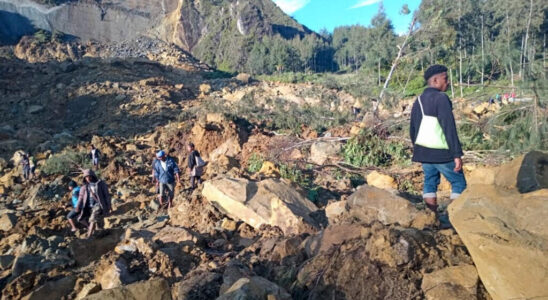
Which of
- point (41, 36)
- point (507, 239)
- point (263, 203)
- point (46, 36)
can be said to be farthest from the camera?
point (46, 36)

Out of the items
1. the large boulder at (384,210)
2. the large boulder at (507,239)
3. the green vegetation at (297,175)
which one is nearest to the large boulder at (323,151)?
the green vegetation at (297,175)

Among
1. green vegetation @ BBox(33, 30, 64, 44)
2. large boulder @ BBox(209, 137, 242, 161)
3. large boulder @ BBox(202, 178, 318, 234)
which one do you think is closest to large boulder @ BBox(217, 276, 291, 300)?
large boulder @ BBox(202, 178, 318, 234)

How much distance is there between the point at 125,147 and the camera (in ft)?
43.3

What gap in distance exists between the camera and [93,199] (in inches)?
228

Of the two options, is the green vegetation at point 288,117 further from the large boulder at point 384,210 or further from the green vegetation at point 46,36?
the green vegetation at point 46,36

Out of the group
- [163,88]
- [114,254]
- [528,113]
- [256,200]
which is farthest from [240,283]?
[163,88]

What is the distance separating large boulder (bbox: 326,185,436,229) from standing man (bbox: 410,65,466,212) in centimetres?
26

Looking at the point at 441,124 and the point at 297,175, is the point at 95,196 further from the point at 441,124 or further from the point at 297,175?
the point at 441,124

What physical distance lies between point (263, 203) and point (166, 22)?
66.5 m

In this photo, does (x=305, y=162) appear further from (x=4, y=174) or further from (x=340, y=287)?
(x=4, y=174)

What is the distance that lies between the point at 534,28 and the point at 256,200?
2052cm

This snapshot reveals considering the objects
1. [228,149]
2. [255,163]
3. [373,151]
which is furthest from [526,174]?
[228,149]

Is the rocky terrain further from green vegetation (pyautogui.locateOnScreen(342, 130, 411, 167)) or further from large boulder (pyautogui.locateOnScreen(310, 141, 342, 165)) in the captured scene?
green vegetation (pyautogui.locateOnScreen(342, 130, 411, 167))

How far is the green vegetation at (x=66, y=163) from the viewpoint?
11625 mm
